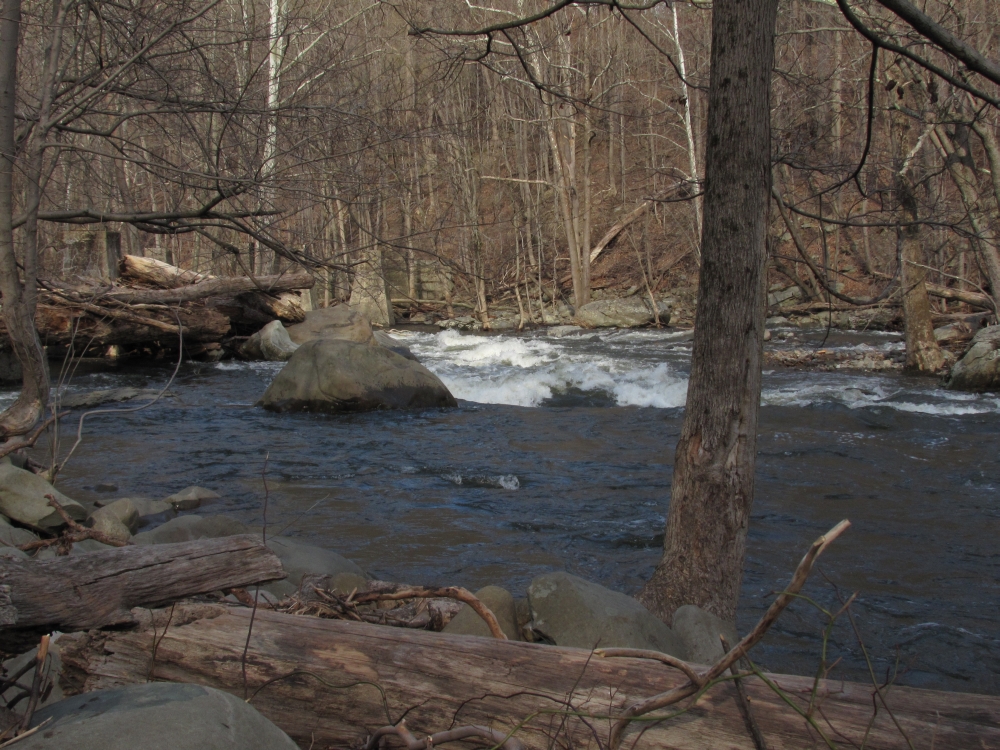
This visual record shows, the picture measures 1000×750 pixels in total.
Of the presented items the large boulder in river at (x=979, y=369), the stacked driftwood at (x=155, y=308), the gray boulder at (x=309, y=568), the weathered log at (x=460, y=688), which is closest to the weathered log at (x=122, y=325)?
the stacked driftwood at (x=155, y=308)

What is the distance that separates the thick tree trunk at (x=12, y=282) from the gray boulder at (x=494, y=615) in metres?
4.28

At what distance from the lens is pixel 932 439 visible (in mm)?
8422

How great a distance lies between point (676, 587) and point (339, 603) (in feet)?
5.43

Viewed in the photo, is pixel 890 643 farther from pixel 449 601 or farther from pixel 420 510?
pixel 420 510

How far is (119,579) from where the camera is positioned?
217 centimetres

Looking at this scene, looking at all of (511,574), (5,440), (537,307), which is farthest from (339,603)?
(537,307)

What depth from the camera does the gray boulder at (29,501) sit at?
5098 mm

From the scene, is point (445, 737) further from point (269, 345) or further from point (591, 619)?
point (269, 345)

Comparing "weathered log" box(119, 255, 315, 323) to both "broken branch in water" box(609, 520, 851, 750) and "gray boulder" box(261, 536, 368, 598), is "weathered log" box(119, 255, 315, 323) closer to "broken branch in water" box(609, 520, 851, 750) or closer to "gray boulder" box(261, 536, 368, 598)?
"gray boulder" box(261, 536, 368, 598)

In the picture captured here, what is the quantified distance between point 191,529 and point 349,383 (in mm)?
5197

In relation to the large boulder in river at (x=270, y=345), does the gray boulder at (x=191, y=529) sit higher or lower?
lower

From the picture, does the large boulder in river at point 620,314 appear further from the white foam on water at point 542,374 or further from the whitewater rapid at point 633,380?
the white foam on water at point 542,374

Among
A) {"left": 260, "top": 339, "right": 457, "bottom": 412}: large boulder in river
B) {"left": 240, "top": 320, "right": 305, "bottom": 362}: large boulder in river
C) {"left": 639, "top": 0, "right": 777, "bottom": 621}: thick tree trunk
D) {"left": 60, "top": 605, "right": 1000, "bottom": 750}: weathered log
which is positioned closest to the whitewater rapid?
{"left": 260, "top": 339, "right": 457, "bottom": 412}: large boulder in river

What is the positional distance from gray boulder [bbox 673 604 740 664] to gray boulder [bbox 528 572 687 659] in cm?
5
